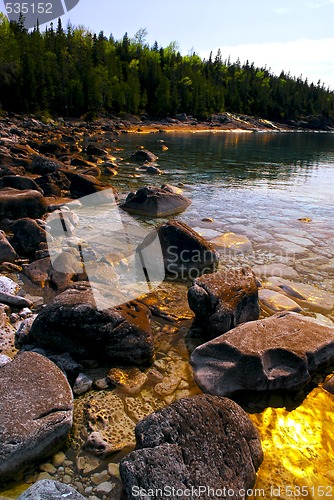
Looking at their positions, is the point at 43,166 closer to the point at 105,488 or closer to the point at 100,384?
the point at 100,384

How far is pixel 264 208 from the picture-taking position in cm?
1355

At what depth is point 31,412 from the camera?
3191 mm

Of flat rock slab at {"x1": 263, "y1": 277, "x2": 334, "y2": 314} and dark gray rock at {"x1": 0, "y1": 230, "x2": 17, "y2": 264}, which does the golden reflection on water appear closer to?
flat rock slab at {"x1": 263, "y1": 277, "x2": 334, "y2": 314}

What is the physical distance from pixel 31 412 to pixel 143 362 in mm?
1645

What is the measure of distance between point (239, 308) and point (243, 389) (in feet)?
4.70

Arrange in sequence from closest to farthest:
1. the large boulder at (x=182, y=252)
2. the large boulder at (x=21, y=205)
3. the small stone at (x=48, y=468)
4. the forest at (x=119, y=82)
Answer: the small stone at (x=48, y=468), the large boulder at (x=182, y=252), the large boulder at (x=21, y=205), the forest at (x=119, y=82)

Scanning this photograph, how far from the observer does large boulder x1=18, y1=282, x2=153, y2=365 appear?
441cm

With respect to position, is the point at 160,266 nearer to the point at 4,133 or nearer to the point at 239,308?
the point at 239,308

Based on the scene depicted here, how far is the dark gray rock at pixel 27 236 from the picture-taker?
25.4 feet

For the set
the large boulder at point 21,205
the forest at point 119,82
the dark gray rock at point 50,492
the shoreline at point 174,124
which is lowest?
the dark gray rock at point 50,492

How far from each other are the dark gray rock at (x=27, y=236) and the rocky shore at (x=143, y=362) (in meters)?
0.03

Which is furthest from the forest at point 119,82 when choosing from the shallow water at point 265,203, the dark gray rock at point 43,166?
the dark gray rock at point 43,166

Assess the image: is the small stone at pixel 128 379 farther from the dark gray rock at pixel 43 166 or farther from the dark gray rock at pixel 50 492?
the dark gray rock at pixel 43 166

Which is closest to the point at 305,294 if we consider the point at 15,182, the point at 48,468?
the point at 48,468
